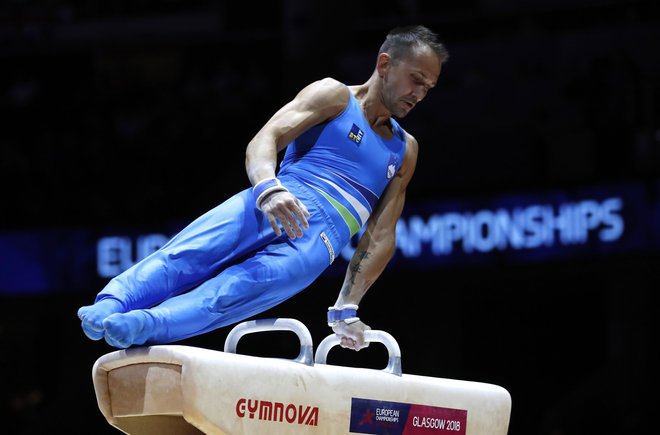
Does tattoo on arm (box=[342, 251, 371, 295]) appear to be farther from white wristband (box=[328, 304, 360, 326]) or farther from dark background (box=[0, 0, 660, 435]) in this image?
dark background (box=[0, 0, 660, 435])

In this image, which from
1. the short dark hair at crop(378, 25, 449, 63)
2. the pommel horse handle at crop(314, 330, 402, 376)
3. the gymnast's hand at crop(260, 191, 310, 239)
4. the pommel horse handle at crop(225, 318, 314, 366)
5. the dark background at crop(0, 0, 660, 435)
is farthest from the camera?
the dark background at crop(0, 0, 660, 435)

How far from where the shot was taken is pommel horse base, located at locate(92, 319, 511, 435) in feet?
10.4

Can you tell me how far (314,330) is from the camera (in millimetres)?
11242

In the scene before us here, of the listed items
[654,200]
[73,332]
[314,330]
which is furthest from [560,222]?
[73,332]

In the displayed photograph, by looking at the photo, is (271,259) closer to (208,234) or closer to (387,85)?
(208,234)

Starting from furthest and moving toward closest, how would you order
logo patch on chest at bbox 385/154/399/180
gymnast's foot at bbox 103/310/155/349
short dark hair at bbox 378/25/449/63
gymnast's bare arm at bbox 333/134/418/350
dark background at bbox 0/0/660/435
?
dark background at bbox 0/0/660/435
gymnast's bare arm at bbox 333/134/418/350
logo patch on chest at bbox 385/154/399/180
short dark hair at bbox 378/25/449/63
gymnast's foot at bbox 103/310/155/349

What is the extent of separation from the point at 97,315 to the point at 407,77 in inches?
58.7

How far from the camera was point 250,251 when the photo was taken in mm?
3664

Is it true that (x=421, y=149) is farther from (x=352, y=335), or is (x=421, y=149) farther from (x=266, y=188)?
(x=266, y=188)

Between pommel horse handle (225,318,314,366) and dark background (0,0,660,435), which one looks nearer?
pommel horse handle (225,318,314,366)

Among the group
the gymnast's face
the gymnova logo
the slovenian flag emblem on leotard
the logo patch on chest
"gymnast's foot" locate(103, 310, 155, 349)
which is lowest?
the gymnova logo

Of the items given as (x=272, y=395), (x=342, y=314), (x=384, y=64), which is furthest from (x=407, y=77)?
(x=272, y=395)

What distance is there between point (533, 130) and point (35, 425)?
20.4 feet

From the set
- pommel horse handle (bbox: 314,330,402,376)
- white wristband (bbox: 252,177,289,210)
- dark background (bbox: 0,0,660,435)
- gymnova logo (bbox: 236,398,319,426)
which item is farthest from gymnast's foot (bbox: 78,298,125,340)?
dark background (bbox: 0,0,660,435)
